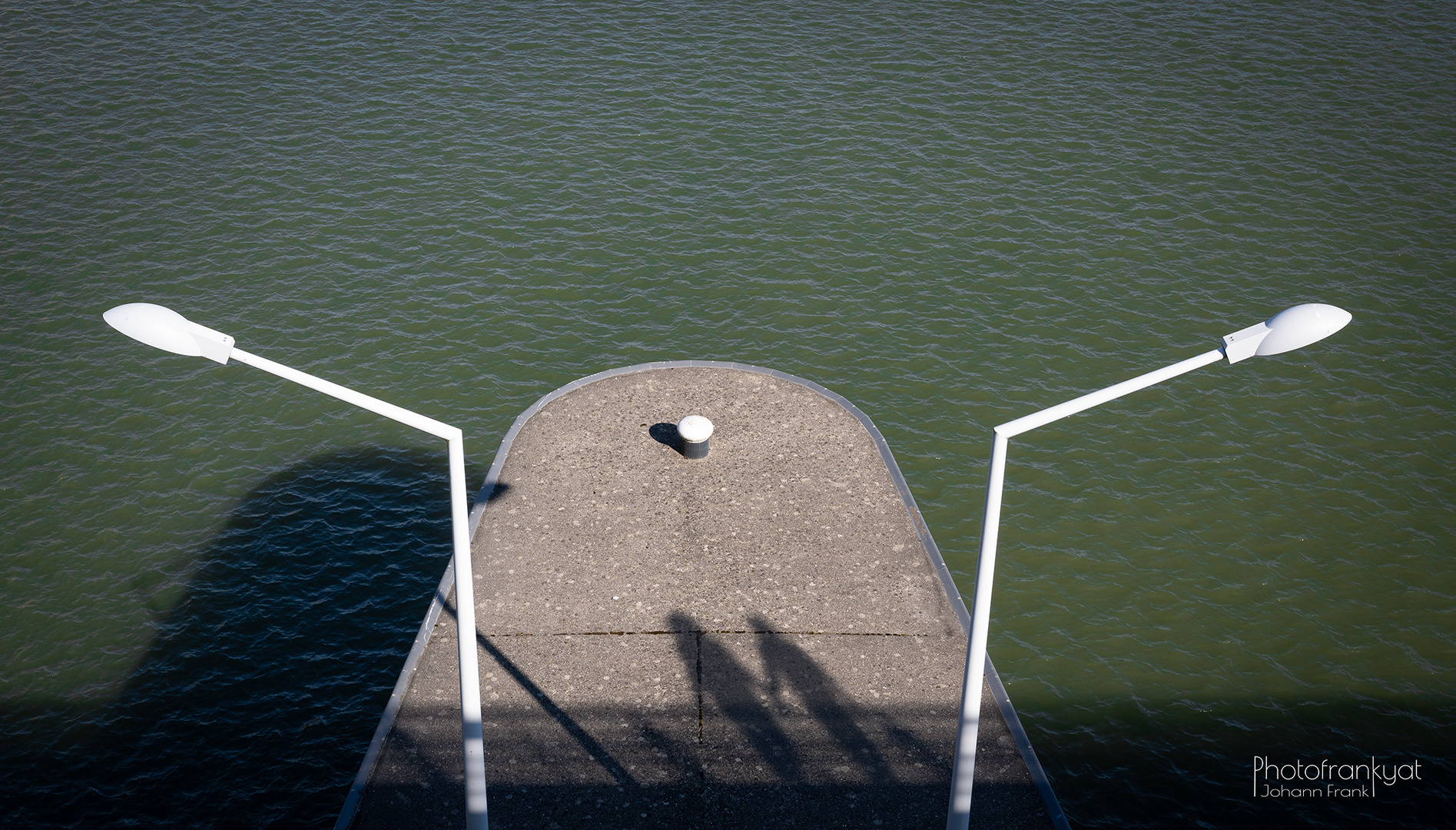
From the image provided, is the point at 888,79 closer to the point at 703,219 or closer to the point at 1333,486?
the point at 703,219

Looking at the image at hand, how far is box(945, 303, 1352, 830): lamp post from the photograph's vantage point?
11484 millimetres

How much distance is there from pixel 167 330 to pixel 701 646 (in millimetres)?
9557

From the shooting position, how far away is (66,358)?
27391 mm

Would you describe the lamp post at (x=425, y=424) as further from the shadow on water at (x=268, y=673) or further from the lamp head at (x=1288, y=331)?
the lamp head at (x=1288, y=331)

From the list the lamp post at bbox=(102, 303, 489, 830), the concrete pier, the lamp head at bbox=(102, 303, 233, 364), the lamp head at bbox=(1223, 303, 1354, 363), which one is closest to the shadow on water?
the concrete pier

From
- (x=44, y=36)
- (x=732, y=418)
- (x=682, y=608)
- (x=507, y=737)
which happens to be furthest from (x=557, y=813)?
(x=44, y=36)

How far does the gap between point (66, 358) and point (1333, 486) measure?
96.8ft

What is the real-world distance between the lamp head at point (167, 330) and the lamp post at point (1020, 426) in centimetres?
833

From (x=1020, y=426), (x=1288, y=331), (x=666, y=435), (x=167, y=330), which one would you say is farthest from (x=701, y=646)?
(x=1288, y=331)

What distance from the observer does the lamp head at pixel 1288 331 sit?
1137cm

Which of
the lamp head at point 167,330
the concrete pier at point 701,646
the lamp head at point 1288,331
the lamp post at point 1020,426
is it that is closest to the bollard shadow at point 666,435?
the concrete pier at point 701,646

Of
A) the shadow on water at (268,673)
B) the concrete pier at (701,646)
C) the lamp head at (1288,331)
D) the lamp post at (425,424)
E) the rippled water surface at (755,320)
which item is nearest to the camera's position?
the lamp head at (1288,331)

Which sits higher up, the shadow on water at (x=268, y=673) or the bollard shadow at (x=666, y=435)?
the bollard shadow at (x=666, y=435)

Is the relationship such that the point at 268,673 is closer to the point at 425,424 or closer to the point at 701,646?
the point at 701,646
